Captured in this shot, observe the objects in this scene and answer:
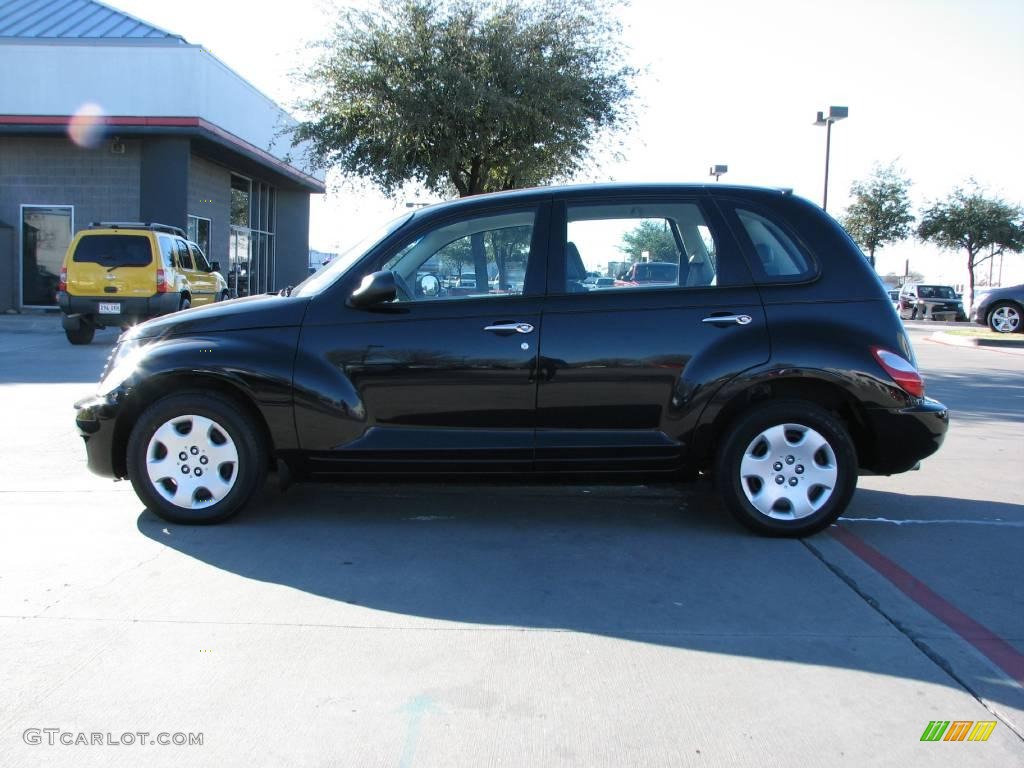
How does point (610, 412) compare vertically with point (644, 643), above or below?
above

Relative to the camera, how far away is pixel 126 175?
23016mm

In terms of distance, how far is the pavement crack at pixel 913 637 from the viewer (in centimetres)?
330

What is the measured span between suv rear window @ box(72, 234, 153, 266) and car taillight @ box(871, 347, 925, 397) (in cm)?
1327

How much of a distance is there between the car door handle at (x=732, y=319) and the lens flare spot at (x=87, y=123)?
20.3 metres

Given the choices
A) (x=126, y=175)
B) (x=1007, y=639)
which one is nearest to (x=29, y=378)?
(x=1007, y=639)

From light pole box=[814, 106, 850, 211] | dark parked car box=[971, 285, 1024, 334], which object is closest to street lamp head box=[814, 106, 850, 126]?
light pole box=[814, 106, 850, 211]

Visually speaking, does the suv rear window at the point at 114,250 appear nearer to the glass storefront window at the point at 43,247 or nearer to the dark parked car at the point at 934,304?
the glass storefront window at the point at 43,247

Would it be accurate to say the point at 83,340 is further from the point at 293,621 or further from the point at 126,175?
the point at 293,621

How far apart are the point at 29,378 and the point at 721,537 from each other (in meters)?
9.34

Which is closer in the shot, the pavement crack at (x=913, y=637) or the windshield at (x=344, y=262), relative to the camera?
the pavement crack at (x=913, y=637)

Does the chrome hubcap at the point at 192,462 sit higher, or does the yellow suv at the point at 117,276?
the yellow suv at the point at 117,276

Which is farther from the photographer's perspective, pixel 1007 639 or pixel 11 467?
pixel 11 467

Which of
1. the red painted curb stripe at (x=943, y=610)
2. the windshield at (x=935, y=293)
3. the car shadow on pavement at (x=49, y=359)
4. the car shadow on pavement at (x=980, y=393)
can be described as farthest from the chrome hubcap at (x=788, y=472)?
the windshield at (x=935, y=293)

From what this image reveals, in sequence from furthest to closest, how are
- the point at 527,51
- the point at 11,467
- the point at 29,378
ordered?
the point at 527,51, the point at 29,378, the point at 11,467
